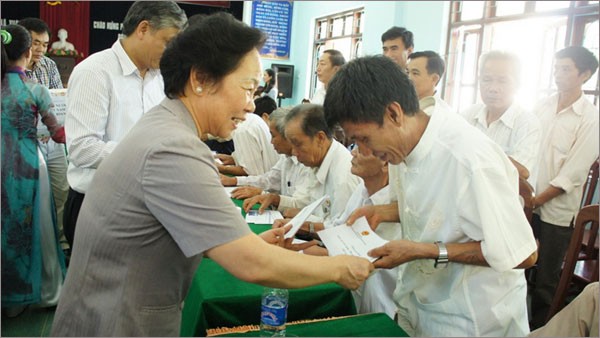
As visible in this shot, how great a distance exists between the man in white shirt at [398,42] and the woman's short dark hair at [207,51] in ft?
8.67

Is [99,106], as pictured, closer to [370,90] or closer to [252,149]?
[370,90]

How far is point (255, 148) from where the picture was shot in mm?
3447

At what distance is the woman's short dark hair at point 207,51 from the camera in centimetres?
102

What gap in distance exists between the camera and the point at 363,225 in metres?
1.37

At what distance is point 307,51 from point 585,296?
7898 millimetres

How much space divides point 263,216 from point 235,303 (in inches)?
40.6

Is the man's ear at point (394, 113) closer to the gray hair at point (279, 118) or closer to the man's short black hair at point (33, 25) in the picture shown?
the gray hair at point (279, 118)

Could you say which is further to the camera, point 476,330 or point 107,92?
point 107,92

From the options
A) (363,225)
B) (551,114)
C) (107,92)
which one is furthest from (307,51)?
(363,225)

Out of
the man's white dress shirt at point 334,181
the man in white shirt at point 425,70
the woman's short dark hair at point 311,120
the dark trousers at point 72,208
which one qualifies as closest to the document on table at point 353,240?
the man's white dress shirt at point 334,181

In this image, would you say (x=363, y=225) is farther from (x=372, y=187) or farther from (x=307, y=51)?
(x=307, y=51)

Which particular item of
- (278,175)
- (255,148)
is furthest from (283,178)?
(255,148)

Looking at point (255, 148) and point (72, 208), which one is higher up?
point (255, 148)

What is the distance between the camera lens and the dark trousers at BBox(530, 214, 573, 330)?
9.39ft
